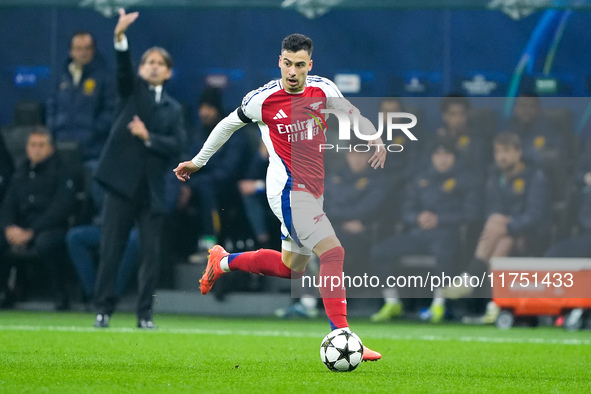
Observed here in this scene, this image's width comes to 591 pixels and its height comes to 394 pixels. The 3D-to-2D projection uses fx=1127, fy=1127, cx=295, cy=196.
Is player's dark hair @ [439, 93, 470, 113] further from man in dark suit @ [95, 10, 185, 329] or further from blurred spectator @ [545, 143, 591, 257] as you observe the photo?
man in dark suit @ [95, 10, 185, 329]

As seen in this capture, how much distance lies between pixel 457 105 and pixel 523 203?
129 centimetres

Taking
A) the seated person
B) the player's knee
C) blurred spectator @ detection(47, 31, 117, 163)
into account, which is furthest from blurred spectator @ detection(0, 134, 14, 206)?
the player's knee

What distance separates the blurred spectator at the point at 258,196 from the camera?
1195 cm

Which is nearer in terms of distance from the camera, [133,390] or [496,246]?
[133,390]

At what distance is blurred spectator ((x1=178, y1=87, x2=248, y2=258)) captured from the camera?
12.1 metres

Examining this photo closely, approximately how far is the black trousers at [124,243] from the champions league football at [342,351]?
3683mm

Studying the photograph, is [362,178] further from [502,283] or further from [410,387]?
[410,387]

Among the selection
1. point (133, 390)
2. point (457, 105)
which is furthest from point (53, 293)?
point (133, 390)

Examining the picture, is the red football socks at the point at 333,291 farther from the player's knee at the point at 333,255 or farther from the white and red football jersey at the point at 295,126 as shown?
the white and red football jersey at the point at 295,126

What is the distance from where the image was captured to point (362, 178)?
1161cm

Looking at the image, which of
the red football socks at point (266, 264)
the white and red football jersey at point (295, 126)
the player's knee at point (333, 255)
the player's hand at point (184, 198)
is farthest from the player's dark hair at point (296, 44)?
the player's hand at point (184, 198)

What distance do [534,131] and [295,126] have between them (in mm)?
5363

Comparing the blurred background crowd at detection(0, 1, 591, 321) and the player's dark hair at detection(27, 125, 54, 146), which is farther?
the player's dark hair at detection(27, 125, 54, 146)

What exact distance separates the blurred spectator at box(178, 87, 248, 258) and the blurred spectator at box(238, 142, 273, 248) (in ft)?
0.56
